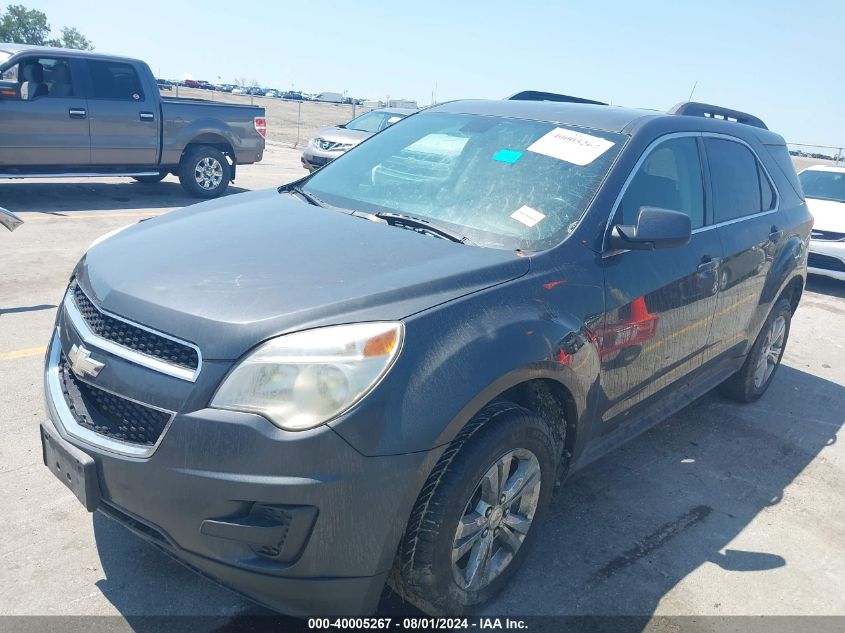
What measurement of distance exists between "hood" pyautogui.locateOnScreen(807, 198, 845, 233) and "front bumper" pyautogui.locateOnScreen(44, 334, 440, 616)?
8.55 meters

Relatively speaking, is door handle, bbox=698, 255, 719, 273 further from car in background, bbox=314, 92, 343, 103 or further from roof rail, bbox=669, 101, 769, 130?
car in background, bbox=314, 92, 343, 103

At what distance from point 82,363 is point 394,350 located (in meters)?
1.06

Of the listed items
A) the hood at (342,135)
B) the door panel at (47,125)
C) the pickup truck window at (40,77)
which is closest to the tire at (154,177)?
the door panel at (47,125)

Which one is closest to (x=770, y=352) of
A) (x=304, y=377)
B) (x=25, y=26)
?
(x=304, y=377)

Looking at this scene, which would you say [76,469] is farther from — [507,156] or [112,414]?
[507,156]

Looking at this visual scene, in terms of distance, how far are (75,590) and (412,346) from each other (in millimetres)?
1580

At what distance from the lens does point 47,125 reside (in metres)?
9.60

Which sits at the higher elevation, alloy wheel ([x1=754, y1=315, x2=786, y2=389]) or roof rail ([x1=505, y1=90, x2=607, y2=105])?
roof rail ([x1=505, y1=90, x2=607, y2=105])

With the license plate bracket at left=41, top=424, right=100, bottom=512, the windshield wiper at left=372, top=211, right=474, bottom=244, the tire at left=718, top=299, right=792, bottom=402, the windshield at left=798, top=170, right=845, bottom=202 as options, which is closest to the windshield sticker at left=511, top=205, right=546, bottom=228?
the windshield wiper at left=372, top=211, right=474, bottom=244

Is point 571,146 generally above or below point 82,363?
above

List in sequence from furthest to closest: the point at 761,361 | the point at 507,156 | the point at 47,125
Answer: the point at 47,125
the point at 761,361
the point at 507,156

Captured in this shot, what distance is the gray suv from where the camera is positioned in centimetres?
217

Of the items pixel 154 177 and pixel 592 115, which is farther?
pixel 154 177

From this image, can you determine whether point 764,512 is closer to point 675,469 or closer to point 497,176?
point 675,469
